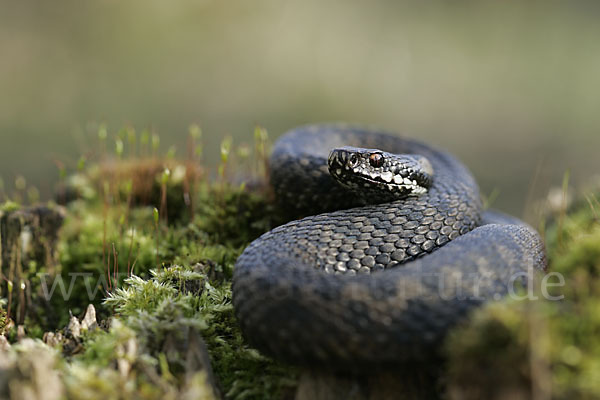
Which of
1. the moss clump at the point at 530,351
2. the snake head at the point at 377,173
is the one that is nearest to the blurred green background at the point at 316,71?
the snake head at the point at 377,173

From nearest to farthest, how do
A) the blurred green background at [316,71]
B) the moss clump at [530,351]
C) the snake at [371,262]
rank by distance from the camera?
the moss clump at [530,351]
the snake at [371,262]
the blurred green background at [316,71]

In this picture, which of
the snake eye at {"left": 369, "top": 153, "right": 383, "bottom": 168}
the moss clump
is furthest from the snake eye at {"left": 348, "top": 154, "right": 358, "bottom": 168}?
the moss clump

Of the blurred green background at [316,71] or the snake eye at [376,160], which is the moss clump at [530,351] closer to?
the snake eye at [376,160]

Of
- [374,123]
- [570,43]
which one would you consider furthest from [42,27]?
[570,43]

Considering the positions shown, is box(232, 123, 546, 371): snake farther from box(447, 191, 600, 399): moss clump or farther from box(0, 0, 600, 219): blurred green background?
box(0, 0, 600, 219): blurred green background

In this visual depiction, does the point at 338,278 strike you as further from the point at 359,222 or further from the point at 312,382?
the point at 359,222

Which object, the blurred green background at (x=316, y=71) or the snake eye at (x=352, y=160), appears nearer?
the snake eye at (x=352, y=160)

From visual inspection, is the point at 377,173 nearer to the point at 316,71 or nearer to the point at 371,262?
the point at 371,262
